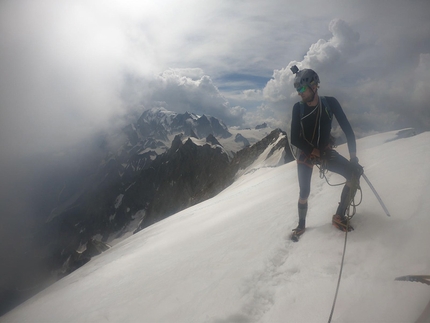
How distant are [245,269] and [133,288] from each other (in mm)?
3082

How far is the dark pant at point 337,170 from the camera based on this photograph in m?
4.52

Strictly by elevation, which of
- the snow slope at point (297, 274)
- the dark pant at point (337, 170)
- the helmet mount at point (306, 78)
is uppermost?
the helmet mount at point (306, 78)

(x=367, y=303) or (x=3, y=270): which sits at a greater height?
(x=367, y=303)

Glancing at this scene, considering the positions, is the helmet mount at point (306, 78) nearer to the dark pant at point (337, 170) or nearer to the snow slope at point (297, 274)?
the dark pant at point (337, 170)

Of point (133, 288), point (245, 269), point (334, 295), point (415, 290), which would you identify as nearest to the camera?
point (415, 290)

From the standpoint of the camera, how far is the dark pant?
452cm

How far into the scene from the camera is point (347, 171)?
4.60 m

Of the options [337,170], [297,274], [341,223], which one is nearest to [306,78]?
[337,170]

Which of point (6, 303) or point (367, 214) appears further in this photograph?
point (6, 303)


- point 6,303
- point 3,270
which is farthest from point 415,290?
point 3,270

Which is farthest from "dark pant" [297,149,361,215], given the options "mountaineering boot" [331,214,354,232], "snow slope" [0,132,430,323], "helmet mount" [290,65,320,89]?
"helmet mount" [290,65,320,89]

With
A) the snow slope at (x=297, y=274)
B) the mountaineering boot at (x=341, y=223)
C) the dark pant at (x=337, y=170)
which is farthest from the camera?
the dark pant at (x=337, y=170)

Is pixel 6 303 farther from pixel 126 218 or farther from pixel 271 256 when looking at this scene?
pixel 271 256

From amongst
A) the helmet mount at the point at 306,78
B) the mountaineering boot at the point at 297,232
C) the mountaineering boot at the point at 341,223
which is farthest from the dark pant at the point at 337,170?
the helmet mount at the point at 306,78
